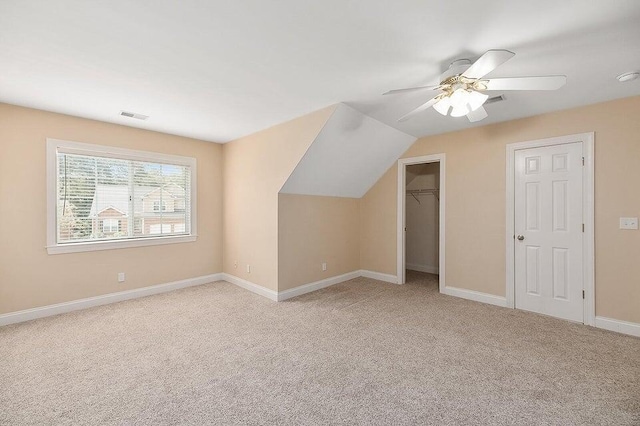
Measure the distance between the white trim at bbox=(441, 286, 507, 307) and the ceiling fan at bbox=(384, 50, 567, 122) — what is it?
256cm

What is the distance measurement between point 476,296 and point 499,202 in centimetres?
135

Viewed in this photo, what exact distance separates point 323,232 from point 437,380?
2.76 m

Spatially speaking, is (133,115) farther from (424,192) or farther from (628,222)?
(628,222)

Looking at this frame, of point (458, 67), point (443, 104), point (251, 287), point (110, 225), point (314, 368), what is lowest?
point (314, 368)

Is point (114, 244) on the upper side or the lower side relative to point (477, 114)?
lower

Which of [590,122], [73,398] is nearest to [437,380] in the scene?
[73,398]

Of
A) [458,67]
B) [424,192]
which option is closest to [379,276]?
[424,192]

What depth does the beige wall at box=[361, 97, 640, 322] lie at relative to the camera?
9.41ft

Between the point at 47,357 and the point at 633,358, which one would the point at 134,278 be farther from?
the point at 633,358

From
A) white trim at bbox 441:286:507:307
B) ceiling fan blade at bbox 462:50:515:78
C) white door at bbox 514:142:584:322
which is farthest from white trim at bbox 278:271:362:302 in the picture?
ceiling fan blade at bbox 462:50:515:78

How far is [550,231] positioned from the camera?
131 inches

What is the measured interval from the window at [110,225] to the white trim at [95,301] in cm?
87

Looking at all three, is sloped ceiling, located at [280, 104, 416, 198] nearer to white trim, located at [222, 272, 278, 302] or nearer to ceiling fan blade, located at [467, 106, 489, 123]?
ceiling fan blade, located at [467, 106, 489, 123]

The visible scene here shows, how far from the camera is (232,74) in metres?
2.41
